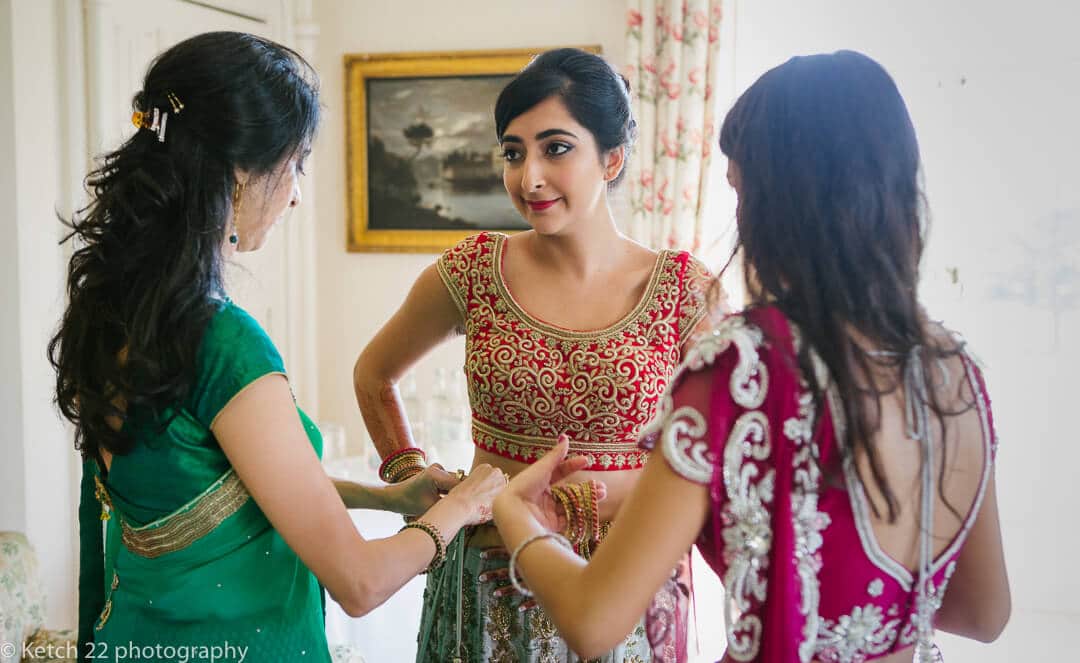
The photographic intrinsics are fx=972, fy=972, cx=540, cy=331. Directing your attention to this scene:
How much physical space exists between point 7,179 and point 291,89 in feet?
7.23

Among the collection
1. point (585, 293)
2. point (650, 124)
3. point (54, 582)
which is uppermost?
point (650, 124)

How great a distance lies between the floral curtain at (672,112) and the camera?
3914mm

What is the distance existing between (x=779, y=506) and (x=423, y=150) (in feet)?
12.2

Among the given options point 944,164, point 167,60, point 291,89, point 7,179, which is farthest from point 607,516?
point 944,164

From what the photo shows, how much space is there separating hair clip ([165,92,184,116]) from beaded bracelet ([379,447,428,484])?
919 millimetres

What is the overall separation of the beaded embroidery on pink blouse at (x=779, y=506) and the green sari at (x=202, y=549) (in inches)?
22.2

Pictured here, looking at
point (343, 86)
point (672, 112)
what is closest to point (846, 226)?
point (672, 112)

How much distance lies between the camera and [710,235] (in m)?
4.11

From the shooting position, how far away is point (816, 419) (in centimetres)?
104

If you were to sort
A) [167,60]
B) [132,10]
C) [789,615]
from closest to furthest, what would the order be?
[789,615] → [167,60] → [132,10]

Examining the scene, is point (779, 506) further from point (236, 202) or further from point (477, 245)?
point (477, 245)

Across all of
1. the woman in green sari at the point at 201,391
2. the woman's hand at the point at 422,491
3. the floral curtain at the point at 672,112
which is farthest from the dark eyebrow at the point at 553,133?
the floral curtain at the point at 672,112

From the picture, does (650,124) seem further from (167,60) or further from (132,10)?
(167,60)

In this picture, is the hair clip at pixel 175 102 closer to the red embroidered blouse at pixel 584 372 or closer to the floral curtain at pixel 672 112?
the red embroidered blouse at pixel 584 372
